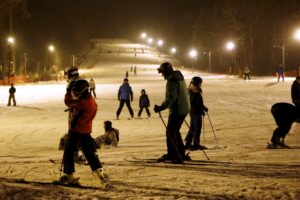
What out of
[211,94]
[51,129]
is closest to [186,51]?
[211,94]

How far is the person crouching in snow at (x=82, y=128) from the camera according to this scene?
7.04 meters

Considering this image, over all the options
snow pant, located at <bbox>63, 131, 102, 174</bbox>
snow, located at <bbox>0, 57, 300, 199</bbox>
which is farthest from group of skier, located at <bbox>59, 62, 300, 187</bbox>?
snow, located at <bbox>0, 57, 300, 199</bbox>

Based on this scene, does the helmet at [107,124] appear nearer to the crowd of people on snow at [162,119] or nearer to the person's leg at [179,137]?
the crowd of people on snow at [162,119]

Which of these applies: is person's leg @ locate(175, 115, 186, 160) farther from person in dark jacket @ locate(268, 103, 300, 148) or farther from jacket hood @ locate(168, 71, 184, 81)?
person in dark jacket @ locate(268, 103, 300, 148)

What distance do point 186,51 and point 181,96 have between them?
127413 mm

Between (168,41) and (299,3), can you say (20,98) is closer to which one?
(299,3)

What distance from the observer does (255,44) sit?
10588cm

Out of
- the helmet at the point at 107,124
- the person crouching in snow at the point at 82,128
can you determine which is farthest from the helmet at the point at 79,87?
the helmet at the point at 107,124

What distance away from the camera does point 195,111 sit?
39.0 ft

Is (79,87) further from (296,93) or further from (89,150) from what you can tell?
(296,93)

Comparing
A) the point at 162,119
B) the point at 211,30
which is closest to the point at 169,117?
the point at 162,119

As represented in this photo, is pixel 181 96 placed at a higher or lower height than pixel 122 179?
higher

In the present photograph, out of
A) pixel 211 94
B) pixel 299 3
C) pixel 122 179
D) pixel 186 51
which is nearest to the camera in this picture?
pixel 122 179

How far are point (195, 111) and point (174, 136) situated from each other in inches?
113
